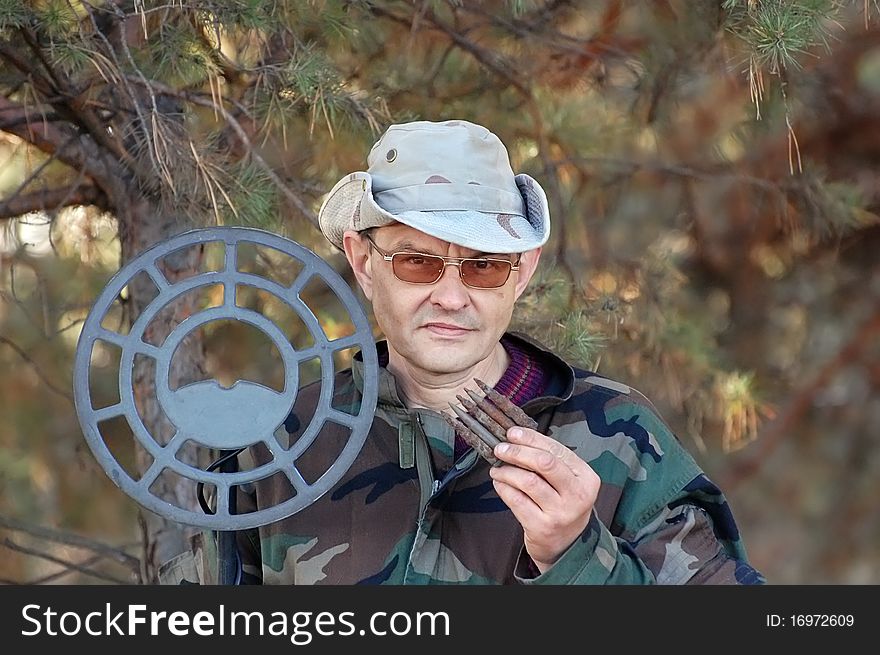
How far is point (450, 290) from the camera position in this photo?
70.9 inches

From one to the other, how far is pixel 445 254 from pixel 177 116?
0.74m

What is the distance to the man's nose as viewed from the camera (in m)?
1.80

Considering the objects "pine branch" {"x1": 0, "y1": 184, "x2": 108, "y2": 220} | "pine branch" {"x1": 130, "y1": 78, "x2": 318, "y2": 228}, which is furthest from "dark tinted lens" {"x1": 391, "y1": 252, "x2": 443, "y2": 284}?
"pine branch" {"x1": 0, "y1": 184, "x2": 108, "y2": 220}

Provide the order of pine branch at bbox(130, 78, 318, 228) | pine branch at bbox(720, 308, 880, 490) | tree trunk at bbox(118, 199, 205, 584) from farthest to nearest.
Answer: pine branch at bbox(720, 308, 880, 490), tree trunk at bbox(118, 199, 205, 584), pine branch at bbox(130, 78, 318, 228)

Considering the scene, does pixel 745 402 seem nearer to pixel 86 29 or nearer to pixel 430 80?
pixel 430 80

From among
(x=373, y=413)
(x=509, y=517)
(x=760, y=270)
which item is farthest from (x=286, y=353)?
(x=760, y=270)

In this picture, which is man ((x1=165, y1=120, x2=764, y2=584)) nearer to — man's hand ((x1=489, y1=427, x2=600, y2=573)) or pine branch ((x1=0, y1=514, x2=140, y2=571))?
man's hand ((x1=489, y1=427, x2=600, y2=573))

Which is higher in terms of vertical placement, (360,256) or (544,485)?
(360,256)

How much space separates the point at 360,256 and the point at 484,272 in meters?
0.23

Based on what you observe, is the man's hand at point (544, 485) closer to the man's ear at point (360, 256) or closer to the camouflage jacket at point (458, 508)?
the camouflage jacket at point (458, 508)

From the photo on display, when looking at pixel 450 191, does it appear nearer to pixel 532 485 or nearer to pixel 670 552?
pixel 532 485

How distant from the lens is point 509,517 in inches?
72.2

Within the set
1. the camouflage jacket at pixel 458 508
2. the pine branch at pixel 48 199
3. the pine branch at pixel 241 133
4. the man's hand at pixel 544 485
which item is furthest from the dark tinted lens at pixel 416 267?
the pine branch at pixel 48 199

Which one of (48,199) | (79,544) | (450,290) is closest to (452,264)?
(450,290)
